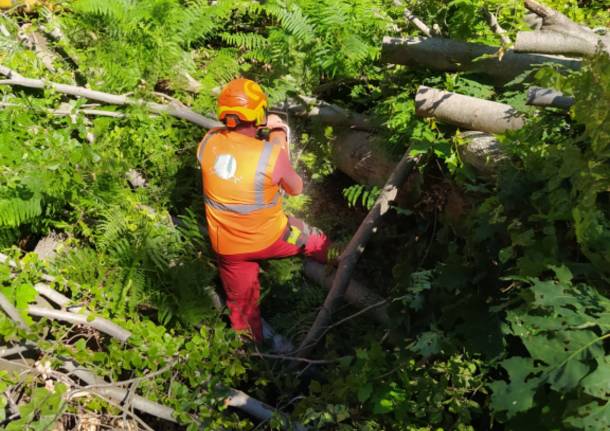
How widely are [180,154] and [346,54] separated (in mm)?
2062

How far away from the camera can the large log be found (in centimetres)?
418

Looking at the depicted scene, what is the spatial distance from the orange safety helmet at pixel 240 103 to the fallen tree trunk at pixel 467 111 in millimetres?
1253

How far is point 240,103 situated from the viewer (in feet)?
13.8

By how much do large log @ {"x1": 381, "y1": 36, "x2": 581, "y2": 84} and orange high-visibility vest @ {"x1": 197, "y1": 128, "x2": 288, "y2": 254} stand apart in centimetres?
135

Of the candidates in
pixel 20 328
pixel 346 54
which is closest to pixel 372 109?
pixel 346 54

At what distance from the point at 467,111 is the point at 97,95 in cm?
401

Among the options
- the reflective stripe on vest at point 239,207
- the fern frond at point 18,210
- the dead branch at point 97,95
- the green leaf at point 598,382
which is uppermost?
the green leaf at point 598,382

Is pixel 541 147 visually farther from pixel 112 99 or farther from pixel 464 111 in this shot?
pixel 112 99

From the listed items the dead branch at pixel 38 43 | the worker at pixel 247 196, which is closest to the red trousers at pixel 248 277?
the worker at pixel 247 196

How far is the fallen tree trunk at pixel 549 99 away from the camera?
2982mm

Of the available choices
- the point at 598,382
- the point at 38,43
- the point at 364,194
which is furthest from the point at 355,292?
the point at 38,43

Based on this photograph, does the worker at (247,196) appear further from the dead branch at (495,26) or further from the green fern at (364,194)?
the dead branch at (495,26)

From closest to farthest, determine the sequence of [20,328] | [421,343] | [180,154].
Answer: [421,343], [20,328], [180,154]

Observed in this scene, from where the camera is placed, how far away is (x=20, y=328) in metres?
3.67
